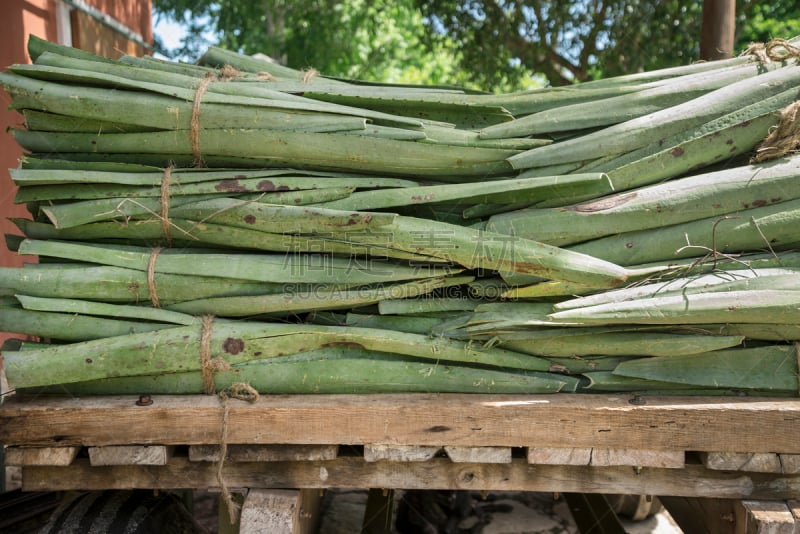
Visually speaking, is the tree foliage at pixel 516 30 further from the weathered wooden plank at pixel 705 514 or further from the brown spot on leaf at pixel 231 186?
the weathered wooden plank at pixel 705 514

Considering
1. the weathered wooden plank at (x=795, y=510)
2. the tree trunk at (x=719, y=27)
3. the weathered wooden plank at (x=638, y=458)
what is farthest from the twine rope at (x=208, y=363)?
the tree trunk at (x=719, y=27)

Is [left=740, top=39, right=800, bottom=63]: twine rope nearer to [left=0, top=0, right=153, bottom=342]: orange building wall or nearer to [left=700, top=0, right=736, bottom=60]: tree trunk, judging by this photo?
[left=700, top=0, right=736, bottom=60]: tree trunk

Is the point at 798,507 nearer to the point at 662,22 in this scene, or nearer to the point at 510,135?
the point at 510,135

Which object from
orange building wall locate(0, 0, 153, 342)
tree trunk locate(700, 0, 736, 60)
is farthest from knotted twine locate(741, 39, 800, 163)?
orange building wall locate(0, 0, 153, 342)

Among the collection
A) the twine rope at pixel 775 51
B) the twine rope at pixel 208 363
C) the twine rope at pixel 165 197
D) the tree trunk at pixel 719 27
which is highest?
the tree trunk at pixel 719 27

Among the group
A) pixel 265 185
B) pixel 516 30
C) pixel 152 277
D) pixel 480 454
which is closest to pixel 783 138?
pixel 480 454

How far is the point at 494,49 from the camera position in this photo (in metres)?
6.68

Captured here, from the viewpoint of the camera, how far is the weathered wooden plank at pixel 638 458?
5.81 feet

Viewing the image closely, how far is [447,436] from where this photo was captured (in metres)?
1.76

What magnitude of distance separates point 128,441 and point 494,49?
19.4 ft

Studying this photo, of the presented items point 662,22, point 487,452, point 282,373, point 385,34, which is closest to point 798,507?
point 487,452

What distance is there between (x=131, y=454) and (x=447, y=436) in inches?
35.0

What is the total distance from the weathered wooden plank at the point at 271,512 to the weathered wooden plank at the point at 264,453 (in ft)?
0.35

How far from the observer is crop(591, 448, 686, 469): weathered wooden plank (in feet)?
5.81
